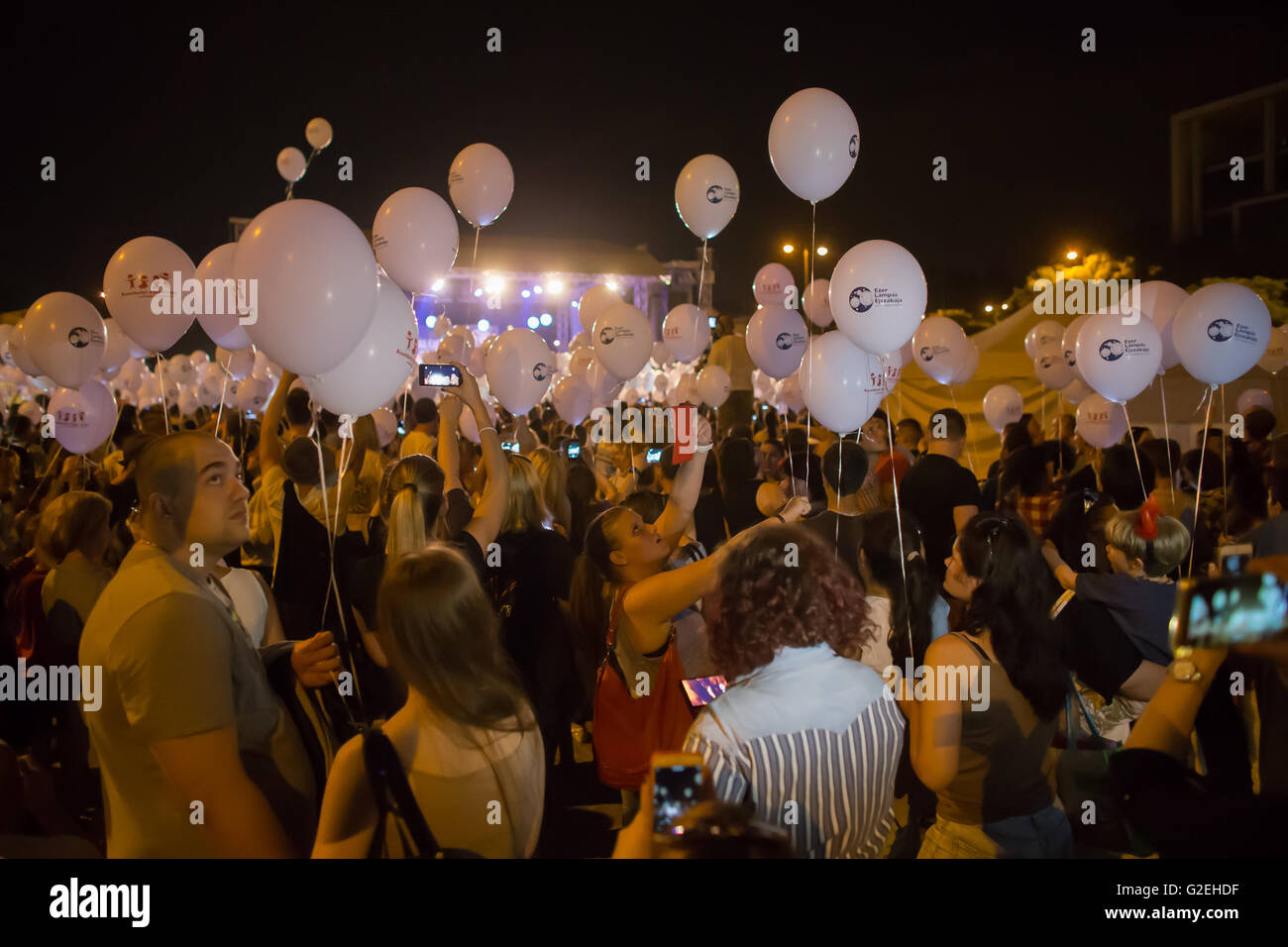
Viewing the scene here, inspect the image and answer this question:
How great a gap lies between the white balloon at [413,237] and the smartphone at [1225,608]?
401 cm

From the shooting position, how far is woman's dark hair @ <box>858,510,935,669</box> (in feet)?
11.3

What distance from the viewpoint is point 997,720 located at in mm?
2270

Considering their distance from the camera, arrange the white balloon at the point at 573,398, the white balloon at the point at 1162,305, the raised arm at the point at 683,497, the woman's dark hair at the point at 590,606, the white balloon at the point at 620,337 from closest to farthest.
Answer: the raised arm at the point at 683,497 → the woman's dark hair at the point at 590,606 → the white balloon at the point at 1162,305 → the white balloon at the point at 620,337 → the white balloon at the point at 573,398

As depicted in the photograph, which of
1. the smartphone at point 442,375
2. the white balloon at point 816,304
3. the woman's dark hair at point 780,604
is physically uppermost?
the white balloon at point 816,304

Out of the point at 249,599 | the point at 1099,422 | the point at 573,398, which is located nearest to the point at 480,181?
the point at 573,398

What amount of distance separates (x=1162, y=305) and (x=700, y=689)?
4611mm

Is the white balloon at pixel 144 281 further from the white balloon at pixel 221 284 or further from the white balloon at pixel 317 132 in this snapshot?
the white balloon at pixel 317 132

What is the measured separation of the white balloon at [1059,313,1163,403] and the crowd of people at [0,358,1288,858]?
118 centimetres

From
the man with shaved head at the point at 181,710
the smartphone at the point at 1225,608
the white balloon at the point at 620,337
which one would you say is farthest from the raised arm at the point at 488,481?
the white balloon at the point at 620,337

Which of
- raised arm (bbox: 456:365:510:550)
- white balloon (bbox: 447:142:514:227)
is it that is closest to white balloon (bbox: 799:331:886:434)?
raised arm (bbox: 456:365:510:550)

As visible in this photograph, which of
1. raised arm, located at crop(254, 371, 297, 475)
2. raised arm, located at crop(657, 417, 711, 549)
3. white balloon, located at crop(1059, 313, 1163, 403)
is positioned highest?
white balloon, located at crop(1059, 313, 1163, 403)

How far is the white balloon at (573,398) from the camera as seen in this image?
7137mm

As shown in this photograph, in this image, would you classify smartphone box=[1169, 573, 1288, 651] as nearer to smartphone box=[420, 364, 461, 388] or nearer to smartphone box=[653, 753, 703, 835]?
smartphone box=[653, 753, 703, 835]

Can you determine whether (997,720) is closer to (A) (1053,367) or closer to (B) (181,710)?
(B) (181,710)
